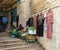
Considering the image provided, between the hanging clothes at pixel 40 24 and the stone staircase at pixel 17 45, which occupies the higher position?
the hanging clothes at pixel 40 24

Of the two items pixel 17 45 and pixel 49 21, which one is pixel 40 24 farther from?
pixel 17 45

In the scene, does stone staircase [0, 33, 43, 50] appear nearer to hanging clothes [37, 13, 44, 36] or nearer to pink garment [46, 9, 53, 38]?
hanging clothes [37, 13, 44, 36]

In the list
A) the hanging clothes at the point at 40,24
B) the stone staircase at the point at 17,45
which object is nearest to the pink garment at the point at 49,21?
the hanging clothes at the point at 40,24

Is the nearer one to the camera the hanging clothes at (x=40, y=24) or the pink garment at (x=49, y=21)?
the pink garment at (x=49, y=21)

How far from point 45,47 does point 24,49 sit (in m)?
1.09

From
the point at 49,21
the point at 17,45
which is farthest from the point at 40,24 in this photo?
the point at 17,45

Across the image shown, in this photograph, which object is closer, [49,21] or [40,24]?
[49,21]

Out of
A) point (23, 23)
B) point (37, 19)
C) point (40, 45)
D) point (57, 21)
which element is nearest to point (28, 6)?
point (23, 23)

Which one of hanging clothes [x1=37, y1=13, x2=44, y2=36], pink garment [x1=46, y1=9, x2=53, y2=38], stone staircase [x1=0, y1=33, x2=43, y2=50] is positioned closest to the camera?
pink garment [x1=46, y1=9, x2=53, y2=38]

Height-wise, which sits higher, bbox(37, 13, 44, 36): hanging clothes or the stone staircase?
bbox(37, 13, 44, 36): hanging clothes

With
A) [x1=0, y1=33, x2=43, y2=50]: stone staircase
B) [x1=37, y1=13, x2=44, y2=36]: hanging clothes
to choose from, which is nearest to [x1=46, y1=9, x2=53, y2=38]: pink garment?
[x1=37, y1=13, x2=44, y2=36]: hanging clothes

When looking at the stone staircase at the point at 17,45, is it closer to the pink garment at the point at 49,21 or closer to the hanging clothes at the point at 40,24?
the hanging clothes at the point at 40,24

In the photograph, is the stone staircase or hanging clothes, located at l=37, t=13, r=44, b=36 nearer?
the stone staircase

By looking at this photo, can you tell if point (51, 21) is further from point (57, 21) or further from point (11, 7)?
point (11, 7)
